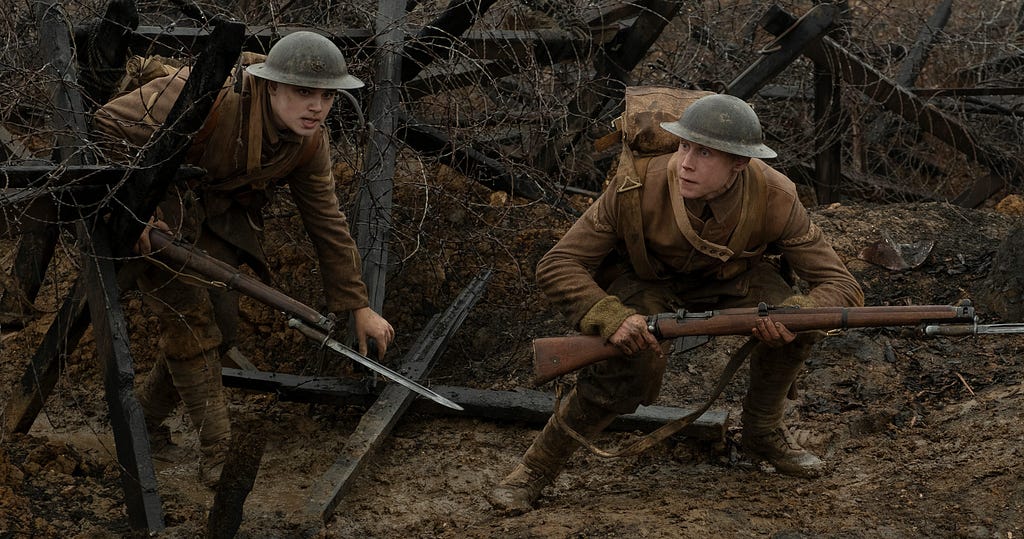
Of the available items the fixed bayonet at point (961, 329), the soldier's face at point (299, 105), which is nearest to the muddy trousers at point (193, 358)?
the soldier's face at point (299, 105)

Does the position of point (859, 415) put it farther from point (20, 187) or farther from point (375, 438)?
point (20, 187)

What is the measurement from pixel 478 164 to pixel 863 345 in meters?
2.48

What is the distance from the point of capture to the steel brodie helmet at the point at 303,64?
4629 millimetres

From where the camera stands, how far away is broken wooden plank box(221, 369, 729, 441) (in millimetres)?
5664

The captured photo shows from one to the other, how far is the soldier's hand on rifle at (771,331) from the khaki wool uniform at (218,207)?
5.92 ft

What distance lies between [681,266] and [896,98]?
4133 mm

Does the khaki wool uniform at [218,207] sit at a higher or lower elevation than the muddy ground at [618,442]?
higher

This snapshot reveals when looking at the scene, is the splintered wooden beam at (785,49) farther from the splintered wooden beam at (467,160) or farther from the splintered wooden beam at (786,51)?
the splintered wooden beam at (467,160)

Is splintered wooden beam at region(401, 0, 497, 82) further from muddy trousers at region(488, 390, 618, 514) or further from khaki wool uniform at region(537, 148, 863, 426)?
muddy trousers at region(488, 390, 618, 514)

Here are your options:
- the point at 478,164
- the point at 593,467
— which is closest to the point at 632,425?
the point at 593,467

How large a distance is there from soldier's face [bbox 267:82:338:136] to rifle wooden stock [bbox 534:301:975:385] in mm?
1312

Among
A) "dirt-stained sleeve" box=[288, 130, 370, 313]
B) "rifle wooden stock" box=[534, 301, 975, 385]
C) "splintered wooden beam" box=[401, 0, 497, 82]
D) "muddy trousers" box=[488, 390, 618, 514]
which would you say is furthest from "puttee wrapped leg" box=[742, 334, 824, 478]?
"splintered wooden beam" box=[401, 0, 497, 82]

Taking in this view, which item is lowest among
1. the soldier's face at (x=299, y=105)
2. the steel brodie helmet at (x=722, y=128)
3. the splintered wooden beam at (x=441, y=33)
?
the steel brodie helmet at (x=722, y=128)

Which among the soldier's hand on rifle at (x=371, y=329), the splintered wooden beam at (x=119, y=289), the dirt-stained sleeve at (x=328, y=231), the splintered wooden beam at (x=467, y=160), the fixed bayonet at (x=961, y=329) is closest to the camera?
the fixed bayonet at (x=961, y=329)
